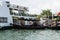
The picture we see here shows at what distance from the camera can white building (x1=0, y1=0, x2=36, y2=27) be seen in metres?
62.0

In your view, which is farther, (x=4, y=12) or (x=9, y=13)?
(x=9, y=13)

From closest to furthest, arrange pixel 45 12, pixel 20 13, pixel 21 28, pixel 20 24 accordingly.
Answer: pixel 21 28 → pixel 20 24 → pixel 20 13 → pixel 45 12

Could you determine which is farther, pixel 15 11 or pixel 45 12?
pixel 45 12

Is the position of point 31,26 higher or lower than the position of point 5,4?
lower

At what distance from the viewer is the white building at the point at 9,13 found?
62.0 metres

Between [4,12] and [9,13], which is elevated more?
[4,12]

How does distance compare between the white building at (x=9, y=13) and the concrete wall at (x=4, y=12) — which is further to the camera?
the white building at (x=9, y=13)

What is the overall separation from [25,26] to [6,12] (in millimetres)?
5087

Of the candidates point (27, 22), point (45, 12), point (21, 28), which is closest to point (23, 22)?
point (27, 22)

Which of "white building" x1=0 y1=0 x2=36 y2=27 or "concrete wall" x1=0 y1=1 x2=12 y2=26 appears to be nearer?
"concrete wall" x1=0 y1=1 x2=12 y2=26

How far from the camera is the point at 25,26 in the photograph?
62.2 m

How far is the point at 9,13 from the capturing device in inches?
2532

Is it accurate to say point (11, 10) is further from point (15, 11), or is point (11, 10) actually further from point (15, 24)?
point (15, 24)

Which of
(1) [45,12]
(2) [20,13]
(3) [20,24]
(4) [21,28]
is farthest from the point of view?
(1) [45,12]
